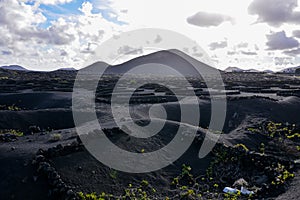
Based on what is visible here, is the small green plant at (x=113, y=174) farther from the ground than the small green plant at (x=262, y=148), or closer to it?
closer to it

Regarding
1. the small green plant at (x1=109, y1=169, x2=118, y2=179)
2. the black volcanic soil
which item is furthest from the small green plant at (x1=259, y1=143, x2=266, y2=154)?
the small green plant at (x1=109, y1=169, x2=118, y2=179)

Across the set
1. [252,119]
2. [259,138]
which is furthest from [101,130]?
[252,119]

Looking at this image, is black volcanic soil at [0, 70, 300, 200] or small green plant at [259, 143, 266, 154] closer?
black volcanic soil at [0, 70, 300, 200]

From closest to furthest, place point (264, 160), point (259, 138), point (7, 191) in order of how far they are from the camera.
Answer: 1. point (7, 191)
2. point (264, 160)
3. point (259, 138)

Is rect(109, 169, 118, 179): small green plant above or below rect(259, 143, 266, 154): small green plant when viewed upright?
below

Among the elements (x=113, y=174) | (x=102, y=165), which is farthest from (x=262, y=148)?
(x=102, y=165)

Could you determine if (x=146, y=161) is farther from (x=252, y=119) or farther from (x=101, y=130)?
(x=252, y=119)

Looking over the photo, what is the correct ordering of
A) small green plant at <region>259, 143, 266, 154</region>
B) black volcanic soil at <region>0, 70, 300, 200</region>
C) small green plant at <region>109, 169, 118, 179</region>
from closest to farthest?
black volcanic soil at <region>0, 70, 300, 200</region> → small green plant at <region>109, 169, 118, 179</region> → small green plant at <region>259, 143, 266, 154</region>

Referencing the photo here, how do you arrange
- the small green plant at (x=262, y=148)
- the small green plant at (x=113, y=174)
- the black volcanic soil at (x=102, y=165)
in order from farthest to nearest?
1. the small green plant at (x=262, y=148)
2. the small green plant at (x=113, y=174)
3. the black volcanic soil at (x=102, y=165)

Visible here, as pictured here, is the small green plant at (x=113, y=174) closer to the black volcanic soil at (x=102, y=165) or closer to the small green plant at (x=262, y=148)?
the black volcanic soil at (x=102, y=165)

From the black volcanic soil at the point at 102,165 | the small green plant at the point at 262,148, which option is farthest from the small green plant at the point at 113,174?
the small green plant at the point at 262,148

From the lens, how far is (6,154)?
13008 millimetres

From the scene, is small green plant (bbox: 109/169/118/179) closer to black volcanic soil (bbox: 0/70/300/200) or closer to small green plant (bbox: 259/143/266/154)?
black volcanic soil (bbox: 0/70/300/200)

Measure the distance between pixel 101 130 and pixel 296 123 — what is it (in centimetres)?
1798
